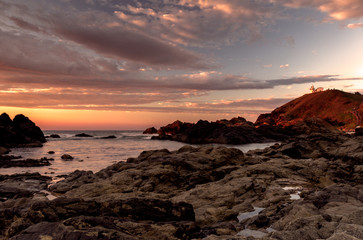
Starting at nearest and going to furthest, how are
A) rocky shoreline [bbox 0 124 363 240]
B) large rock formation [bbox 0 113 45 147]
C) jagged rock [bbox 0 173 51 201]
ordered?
rocky shoreline [bbox 0 124 363 240]
jagged rock [bbox 0 173 51 201]
large rock formation [bbox 0 113 45 147]

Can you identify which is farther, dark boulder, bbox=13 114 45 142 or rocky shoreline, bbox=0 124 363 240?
dark boulder, bbox=13 114 45 142

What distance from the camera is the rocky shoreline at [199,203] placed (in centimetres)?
627

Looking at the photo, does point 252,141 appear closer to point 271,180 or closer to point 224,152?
point 224,152

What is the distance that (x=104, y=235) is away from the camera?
548 cm

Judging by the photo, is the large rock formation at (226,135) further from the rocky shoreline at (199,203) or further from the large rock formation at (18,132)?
the rocky shoreline at (199,203)

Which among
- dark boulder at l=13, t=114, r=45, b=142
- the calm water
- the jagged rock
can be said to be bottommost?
the calm water

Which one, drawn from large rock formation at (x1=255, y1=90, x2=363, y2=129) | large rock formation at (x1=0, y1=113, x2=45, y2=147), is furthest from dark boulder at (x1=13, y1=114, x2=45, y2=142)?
large rock formation at (x1=255, y1=90, x2=363, y2=129)

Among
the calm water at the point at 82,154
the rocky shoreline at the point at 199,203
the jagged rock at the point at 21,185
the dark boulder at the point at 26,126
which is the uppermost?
the dark boulder at the point at 26,126

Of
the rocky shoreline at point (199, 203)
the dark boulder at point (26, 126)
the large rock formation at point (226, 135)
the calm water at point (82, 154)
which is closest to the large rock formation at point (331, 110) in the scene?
the large rock formation at point (226, 135)

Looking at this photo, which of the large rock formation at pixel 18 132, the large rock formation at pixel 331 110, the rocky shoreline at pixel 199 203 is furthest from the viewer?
the large rock formation at pixel 331 110

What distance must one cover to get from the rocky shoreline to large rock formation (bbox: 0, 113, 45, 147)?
193 ft

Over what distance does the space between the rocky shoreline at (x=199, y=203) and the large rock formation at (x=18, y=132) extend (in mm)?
58866

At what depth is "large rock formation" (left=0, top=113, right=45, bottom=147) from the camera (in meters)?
71.9

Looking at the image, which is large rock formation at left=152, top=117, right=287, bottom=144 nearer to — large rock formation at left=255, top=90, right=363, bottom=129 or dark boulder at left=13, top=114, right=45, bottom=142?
large rock formation at left=255, top=90, right=363, bottom=129
